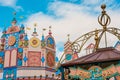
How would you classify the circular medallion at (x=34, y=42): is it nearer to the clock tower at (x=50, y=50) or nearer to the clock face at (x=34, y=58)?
the clock face at (x=34, y=58)

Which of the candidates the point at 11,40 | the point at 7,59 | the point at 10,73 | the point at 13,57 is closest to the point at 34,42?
the point at 11,40

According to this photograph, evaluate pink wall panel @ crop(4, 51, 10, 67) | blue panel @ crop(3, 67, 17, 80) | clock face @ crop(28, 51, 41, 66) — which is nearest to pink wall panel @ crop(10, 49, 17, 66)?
blue panel @ crop(3, 67, 17, 80)

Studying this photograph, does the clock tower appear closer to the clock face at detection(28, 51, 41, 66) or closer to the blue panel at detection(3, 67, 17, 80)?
the clock face at detection(28, 51, 41, 66)

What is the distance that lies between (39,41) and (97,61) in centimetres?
2671

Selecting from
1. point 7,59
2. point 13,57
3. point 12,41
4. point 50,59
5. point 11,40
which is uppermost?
point 11,40

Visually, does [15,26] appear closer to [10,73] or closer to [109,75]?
[10,73]

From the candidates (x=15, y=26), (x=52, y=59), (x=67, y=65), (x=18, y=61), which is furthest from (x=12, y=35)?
(x=67, y=65)

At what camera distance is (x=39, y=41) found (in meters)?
35.8

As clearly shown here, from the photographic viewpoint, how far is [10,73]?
35500 mm

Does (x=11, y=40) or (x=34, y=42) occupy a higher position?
(x=11, y=40)

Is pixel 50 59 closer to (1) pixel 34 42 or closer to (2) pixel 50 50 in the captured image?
(2) pixel 50 50

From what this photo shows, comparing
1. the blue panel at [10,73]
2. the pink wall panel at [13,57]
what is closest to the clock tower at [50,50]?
the pink wall panel at [13,57]

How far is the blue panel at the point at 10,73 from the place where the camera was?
34.7 meters

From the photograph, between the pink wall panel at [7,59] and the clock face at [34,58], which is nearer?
the clock face at [34,58]
